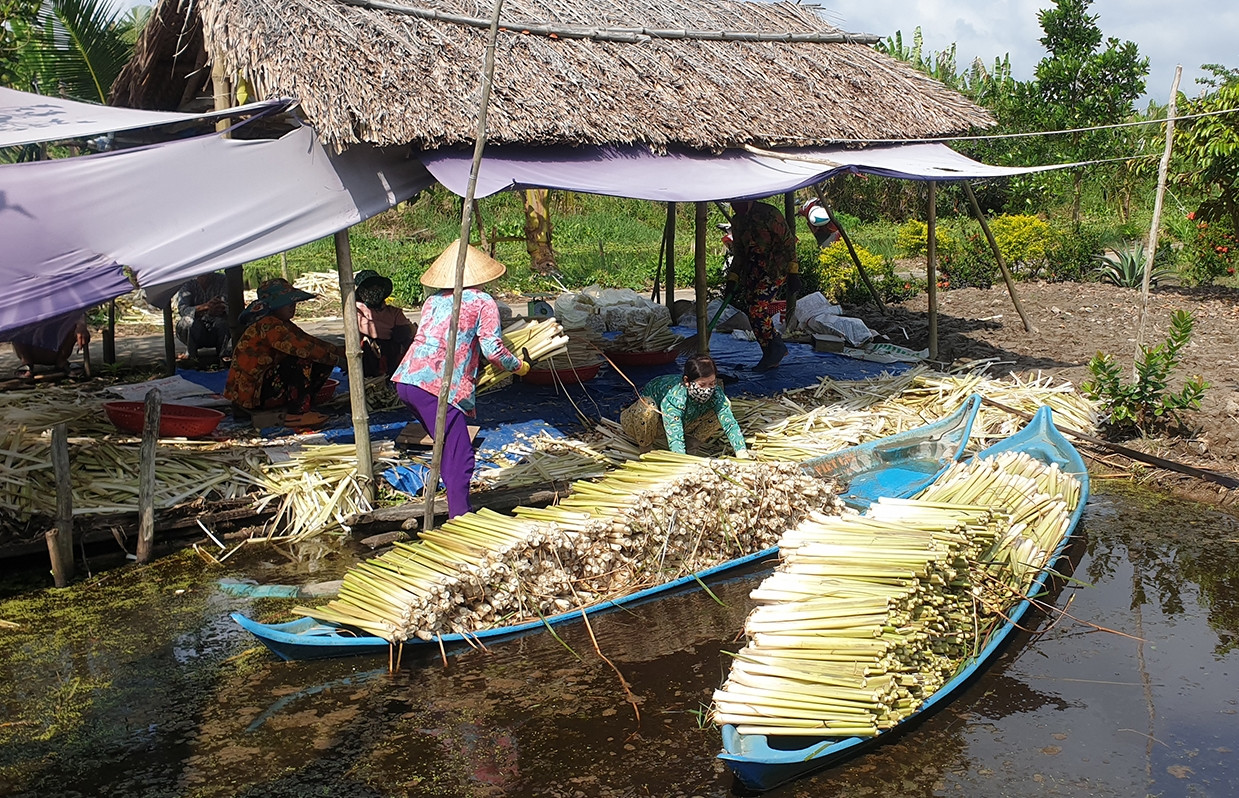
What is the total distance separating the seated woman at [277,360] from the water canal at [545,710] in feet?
7.41

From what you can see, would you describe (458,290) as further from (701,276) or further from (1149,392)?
(1149,392)

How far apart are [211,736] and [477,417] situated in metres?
4.18

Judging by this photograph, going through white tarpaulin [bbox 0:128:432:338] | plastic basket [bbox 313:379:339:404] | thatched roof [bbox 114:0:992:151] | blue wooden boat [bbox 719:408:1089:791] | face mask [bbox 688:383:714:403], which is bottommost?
blue wooden boat [bbox 719:408:1089:791]

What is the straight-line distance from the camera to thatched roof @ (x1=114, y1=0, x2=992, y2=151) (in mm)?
6613

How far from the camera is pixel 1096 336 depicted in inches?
427

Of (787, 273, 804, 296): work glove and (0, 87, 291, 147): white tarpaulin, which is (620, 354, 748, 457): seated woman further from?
Result: (787, 273, 804, 296): work glove

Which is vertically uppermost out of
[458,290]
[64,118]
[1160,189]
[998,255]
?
[64,118]

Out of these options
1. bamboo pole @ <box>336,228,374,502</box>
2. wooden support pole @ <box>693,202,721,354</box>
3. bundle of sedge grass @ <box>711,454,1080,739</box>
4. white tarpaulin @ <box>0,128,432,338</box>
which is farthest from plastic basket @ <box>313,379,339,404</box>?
bundle of sedge grass @ <box>711,454,1080,739</box>

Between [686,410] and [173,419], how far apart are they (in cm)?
369

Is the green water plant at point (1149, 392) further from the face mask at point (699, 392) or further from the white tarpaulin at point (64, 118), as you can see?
the white tarpaulin at point (64, 118)

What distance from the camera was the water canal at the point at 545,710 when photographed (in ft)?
13.4

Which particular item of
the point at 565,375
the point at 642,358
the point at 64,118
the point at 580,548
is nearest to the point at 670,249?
the point at 642,358

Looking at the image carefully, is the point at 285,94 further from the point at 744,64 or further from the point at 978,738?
the point at 978,738

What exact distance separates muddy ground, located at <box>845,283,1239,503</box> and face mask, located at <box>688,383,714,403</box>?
11.8 ft
